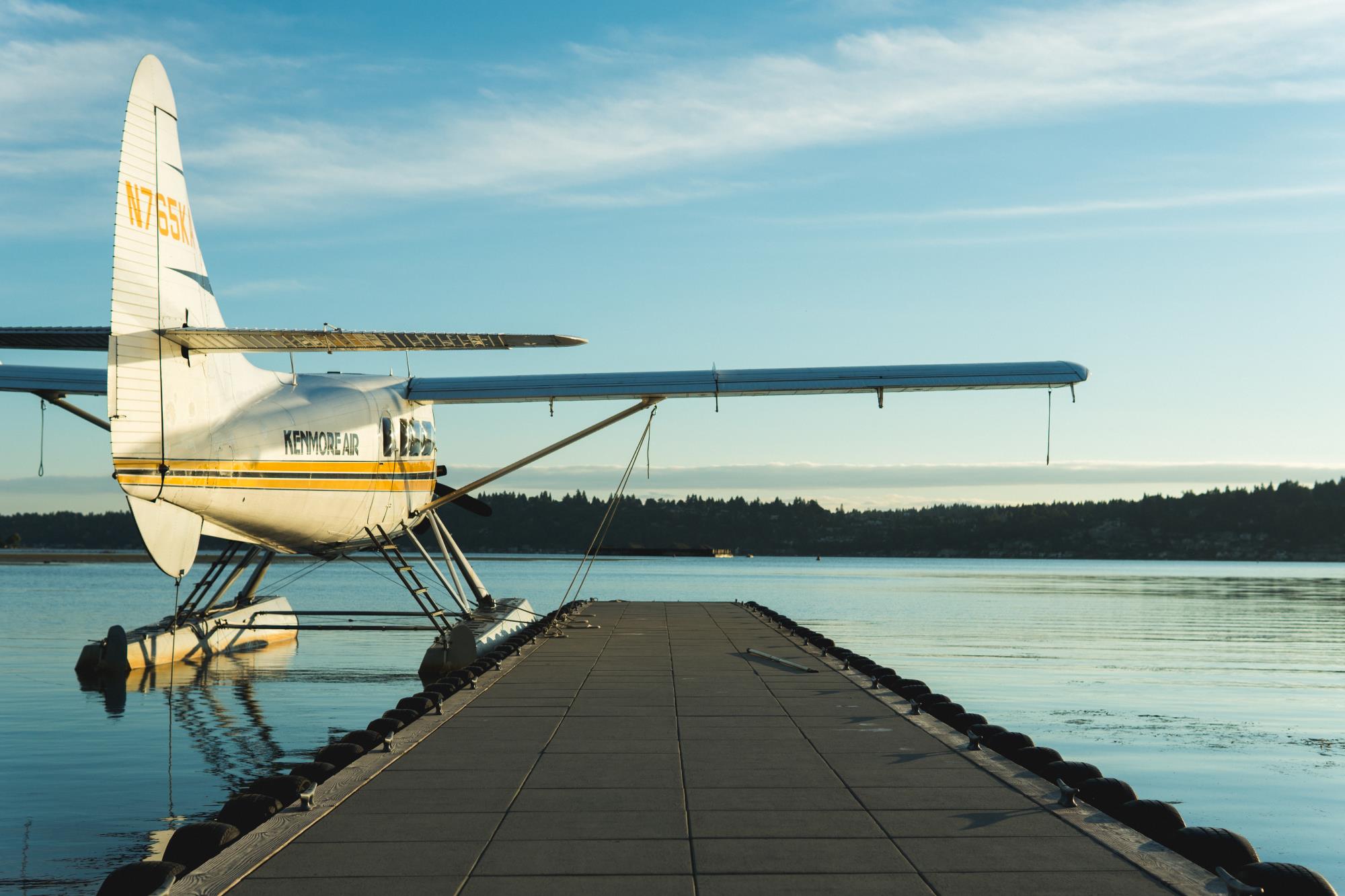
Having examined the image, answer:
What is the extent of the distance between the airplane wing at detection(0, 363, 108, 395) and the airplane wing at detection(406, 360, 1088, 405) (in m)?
4.60

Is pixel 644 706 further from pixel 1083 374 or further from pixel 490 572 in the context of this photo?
pixel 490 572

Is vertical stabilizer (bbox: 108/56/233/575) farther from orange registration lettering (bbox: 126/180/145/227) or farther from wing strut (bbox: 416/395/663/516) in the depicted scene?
wing strut (bbox: 416/395/663/516)

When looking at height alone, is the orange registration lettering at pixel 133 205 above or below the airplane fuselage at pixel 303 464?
above

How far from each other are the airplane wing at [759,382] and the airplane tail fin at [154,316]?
669cm

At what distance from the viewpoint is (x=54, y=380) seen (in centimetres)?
1630

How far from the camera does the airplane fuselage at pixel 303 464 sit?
480 inches

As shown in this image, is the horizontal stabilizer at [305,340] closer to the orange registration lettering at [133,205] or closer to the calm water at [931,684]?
the orange registration lettering at [133,205]

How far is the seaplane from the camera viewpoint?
36.3 feet

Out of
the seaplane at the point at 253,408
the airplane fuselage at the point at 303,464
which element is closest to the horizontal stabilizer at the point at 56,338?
the seaplane at the point at 253,408

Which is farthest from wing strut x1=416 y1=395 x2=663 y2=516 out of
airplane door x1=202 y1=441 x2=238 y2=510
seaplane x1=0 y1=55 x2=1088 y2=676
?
airplane door x1=202 y1=441 x2=238 y2=510

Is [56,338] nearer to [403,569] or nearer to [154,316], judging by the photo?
[154,316]

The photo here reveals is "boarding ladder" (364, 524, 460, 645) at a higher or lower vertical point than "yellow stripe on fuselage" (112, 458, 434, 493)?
lower

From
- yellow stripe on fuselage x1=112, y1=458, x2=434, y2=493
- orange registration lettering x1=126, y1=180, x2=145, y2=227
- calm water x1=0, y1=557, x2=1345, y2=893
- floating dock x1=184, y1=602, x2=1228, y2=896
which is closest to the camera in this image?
floating dock x1=184, y1=602, x2=1228, y2=896

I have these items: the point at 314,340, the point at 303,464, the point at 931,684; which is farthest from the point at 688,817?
the point at 931,684
